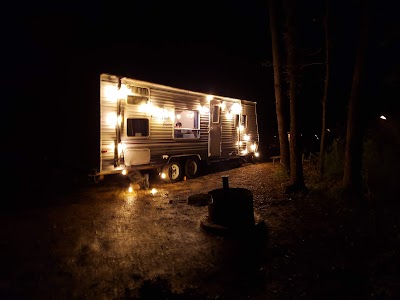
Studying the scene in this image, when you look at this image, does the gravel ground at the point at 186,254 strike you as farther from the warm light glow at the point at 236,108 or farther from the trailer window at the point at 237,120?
the warm light glow at the point at 236,108

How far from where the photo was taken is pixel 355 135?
27.7 feet

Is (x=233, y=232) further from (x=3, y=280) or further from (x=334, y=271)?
(x=3, y=280)

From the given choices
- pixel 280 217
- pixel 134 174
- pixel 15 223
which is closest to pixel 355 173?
pixel 280 217

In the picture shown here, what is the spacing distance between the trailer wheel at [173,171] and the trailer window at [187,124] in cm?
116

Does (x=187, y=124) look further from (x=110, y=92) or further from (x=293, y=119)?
(x=293, y=119)

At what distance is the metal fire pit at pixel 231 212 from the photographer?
5992 mm

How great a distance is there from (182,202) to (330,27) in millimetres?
7718

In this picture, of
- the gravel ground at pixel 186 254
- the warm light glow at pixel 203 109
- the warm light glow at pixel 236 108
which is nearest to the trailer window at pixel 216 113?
the warm light glow at pixel 203 109

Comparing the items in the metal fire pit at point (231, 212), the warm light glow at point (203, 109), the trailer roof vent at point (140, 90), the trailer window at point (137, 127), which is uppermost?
the trailer roof vent at point (140, 90)

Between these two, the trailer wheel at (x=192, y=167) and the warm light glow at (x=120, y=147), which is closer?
the warm light glow at (x=120, y=147)

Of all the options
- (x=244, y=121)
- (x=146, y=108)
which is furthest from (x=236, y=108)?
(x=146, y=108)

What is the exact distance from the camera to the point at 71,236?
5.96 m

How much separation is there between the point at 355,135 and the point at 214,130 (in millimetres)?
6714

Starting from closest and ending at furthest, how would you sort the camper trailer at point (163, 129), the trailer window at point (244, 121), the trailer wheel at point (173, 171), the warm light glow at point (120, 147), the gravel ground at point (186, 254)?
the gravel ground at point (186, 254)
the camper trailer at point (163, 129)
the warm light glow at point (120, 147)
the trailer wheel at point (173, 171)
the trailer window at point (244, 121)
